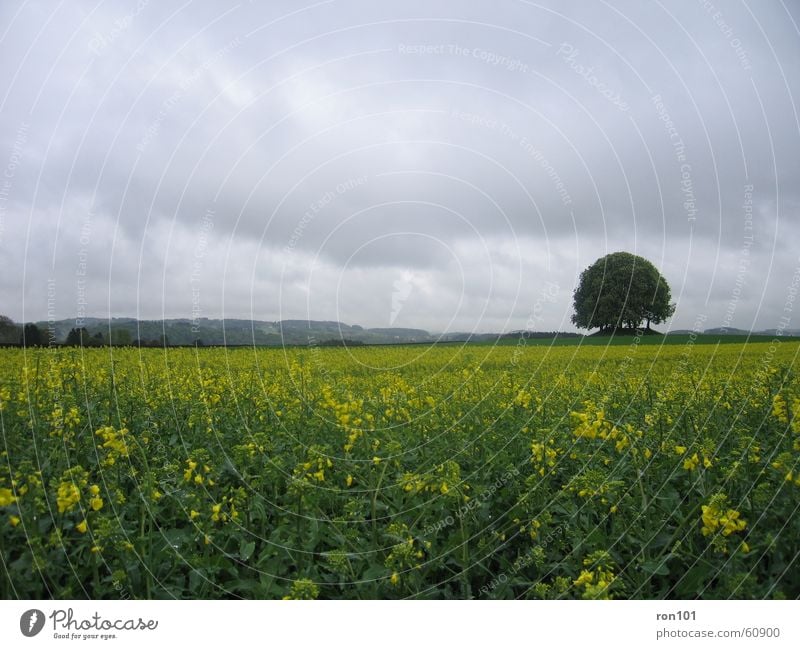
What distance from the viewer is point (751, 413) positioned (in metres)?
4.82

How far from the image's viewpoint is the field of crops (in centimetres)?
274

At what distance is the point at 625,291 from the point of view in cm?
534

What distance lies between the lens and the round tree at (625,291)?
487 cm

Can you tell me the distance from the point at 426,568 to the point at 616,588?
3.77ft
